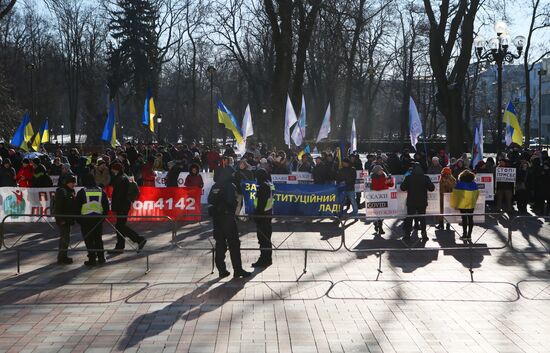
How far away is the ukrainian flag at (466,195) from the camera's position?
1534cm

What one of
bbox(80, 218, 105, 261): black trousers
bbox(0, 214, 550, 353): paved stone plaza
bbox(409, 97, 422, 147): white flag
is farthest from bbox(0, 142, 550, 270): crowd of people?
bbox(409, 97, 422, 147): white flag

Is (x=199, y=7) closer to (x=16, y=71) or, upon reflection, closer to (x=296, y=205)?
(x=16, y=71)

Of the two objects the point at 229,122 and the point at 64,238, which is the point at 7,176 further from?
the point at 229,122

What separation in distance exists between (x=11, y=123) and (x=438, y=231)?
1700 inches

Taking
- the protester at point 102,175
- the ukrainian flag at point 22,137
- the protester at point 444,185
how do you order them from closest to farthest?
1. the protester at point 444,185
2. the protester at point 102,175
3. the ukrainian flag at point 22,137

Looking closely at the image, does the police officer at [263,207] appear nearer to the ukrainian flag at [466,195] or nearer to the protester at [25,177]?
the ukrainian flag at [466,195]

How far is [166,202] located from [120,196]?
11.9 ft

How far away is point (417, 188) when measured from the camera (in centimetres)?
1543

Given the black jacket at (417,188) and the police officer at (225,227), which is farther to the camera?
the black jacket at (417,188)

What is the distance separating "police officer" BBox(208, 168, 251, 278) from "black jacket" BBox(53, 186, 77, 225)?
109 inches

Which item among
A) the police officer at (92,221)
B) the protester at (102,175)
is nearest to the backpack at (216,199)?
the police officer at (92,221)

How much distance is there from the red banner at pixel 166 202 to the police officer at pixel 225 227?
5597 millimetres

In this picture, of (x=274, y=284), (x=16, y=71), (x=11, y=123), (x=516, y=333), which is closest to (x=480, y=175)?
(x=274, y=284)

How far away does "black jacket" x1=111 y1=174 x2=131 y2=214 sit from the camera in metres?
13.7
